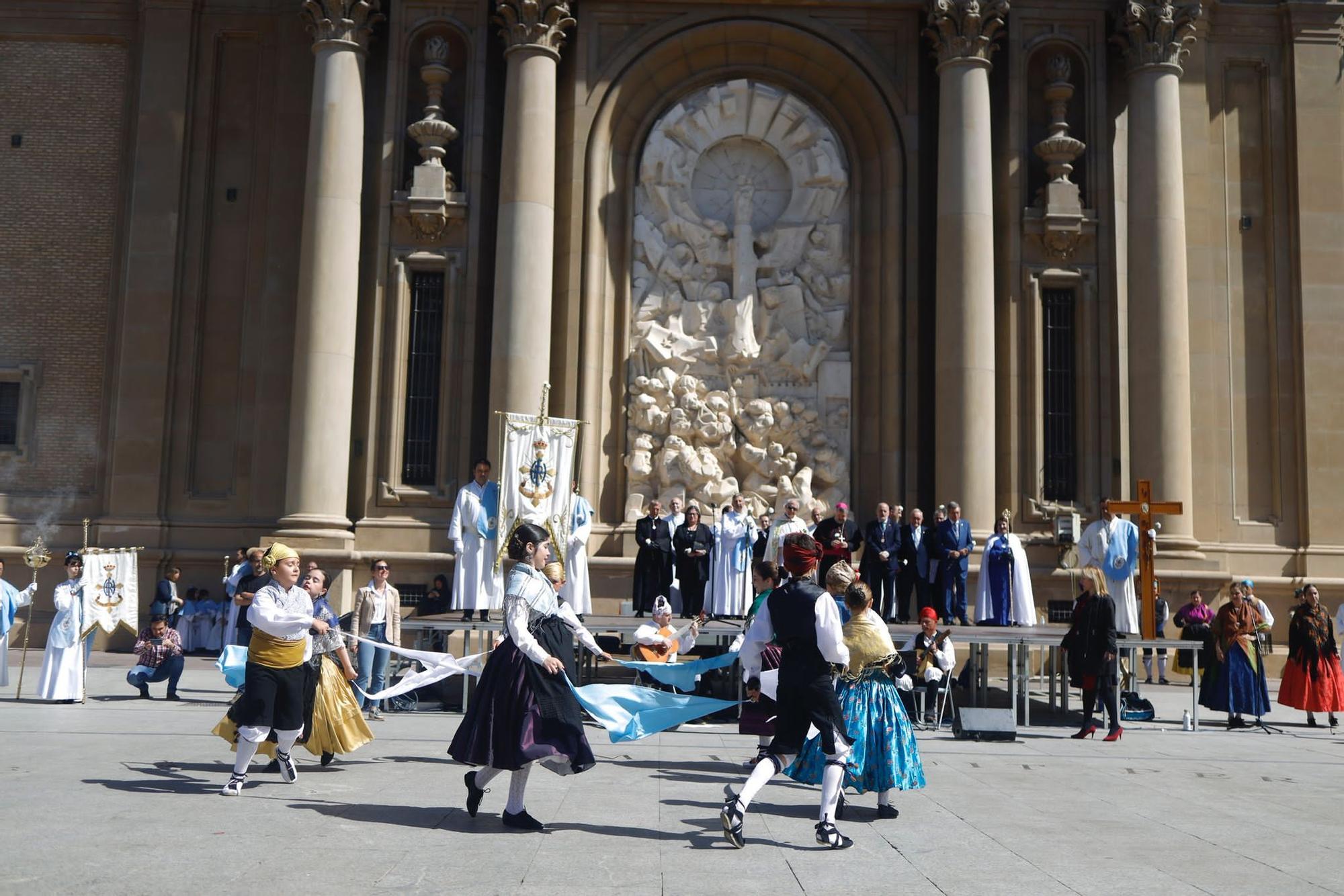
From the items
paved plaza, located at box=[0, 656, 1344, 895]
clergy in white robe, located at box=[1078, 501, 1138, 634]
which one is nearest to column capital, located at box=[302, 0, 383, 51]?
paved plaza, located at box=[0, 656, 1344, 895]

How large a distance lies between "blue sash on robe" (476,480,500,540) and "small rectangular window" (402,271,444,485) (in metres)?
4.60

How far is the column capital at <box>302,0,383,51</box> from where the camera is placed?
72.8 feet

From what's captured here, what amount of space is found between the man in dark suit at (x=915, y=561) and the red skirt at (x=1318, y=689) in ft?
16.9

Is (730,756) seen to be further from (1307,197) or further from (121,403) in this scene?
(1307,197)

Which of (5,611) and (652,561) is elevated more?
(652,561)

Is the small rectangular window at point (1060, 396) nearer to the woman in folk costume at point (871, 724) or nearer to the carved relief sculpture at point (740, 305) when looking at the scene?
the carved relief sculpture at point (740, 305)

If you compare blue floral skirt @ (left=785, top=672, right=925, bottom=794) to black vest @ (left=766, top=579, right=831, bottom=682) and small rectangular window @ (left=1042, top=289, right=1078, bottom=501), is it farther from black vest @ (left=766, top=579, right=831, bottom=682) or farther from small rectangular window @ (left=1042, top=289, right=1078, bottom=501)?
small rectangular window @ (left=1042, top=289, right=1078, bottom=501)

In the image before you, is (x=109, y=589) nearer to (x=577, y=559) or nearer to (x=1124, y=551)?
(x=577, y=559)

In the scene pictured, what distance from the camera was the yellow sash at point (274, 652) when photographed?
32.6 feet

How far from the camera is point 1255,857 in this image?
26.1 feet

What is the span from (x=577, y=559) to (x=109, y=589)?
6069 millimetres

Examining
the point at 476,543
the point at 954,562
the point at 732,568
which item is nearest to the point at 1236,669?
the point at 954,562

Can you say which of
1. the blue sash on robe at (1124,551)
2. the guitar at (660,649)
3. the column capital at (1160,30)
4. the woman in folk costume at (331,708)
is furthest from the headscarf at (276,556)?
the column capital at (1160,30)

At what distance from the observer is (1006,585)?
19.2 meters
